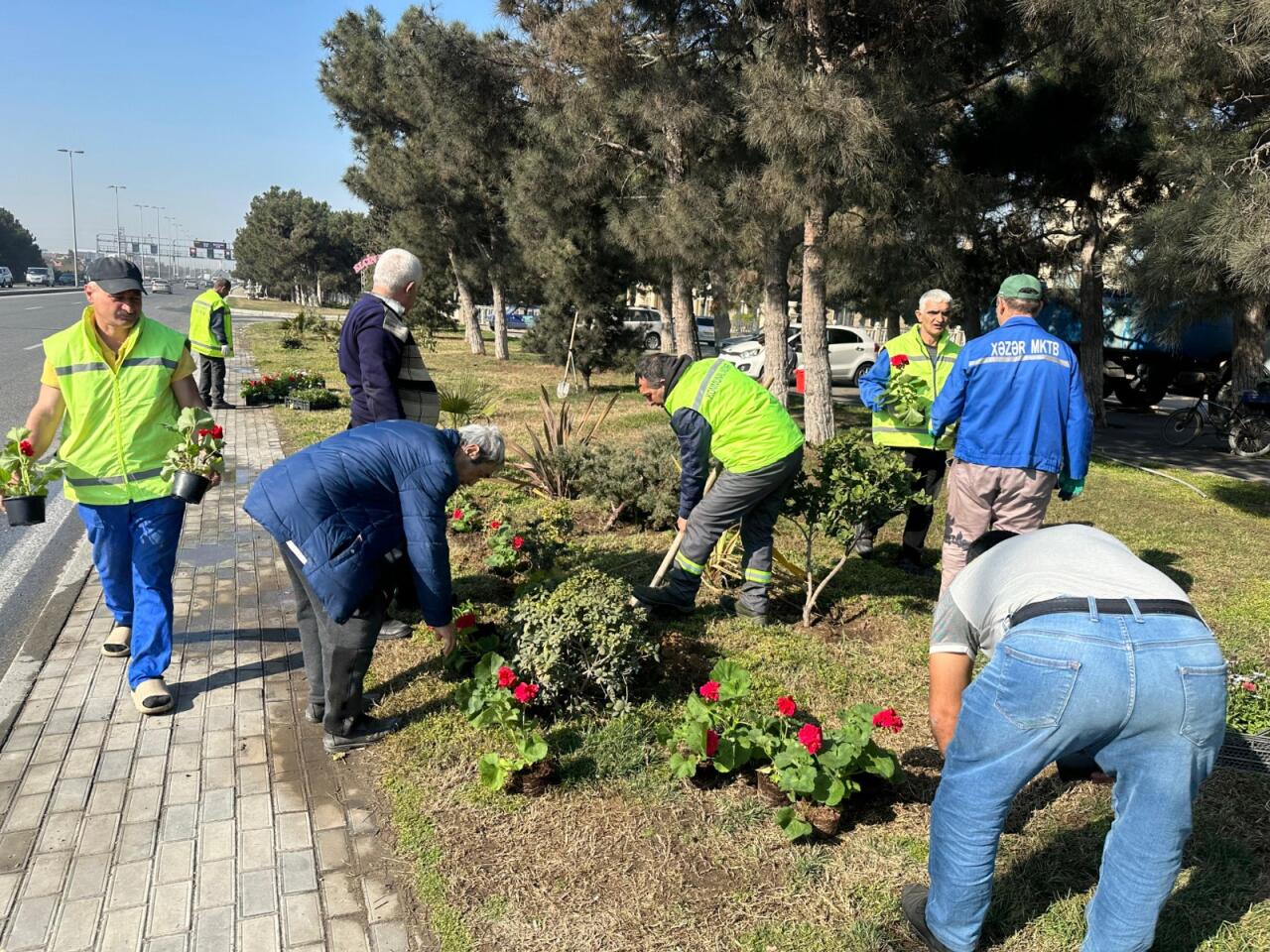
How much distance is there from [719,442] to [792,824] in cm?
195

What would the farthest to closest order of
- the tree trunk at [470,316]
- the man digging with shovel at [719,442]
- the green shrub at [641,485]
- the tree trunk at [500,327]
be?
the tree trunk at [470,316] → the tree trunk at [500,327] → the green shrub at [641,485] → the man digging with shovel at [719,442]

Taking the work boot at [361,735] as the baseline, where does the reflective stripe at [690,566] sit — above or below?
above

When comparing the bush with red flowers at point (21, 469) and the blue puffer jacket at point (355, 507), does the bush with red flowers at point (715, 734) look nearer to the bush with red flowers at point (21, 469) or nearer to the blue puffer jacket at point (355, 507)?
the blue puffer jacket at point (355, 507)

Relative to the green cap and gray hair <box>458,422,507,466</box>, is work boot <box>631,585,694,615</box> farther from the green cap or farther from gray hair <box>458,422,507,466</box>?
the green cap

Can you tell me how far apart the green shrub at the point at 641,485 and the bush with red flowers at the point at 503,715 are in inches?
117

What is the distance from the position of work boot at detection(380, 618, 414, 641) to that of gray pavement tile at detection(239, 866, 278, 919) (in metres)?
1.78

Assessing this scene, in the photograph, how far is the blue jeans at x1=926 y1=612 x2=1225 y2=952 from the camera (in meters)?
1.79

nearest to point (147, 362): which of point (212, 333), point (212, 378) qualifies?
point (212, 333)

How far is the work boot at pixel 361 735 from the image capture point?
3.37 metres

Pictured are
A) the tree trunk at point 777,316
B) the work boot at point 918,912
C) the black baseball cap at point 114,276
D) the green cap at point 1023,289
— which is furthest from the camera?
the tree trunk at point 777,316

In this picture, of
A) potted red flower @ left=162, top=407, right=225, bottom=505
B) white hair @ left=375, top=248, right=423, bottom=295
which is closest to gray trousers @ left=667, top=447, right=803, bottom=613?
white hair @ left=375, top=248, right=423, bottom=295

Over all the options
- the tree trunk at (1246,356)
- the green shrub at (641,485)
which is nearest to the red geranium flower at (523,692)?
the green shrub at (641,485)

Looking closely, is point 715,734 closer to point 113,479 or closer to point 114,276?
point 113,479

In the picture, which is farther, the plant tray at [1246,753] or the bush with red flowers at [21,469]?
the bush with red flowers at [21,469]
